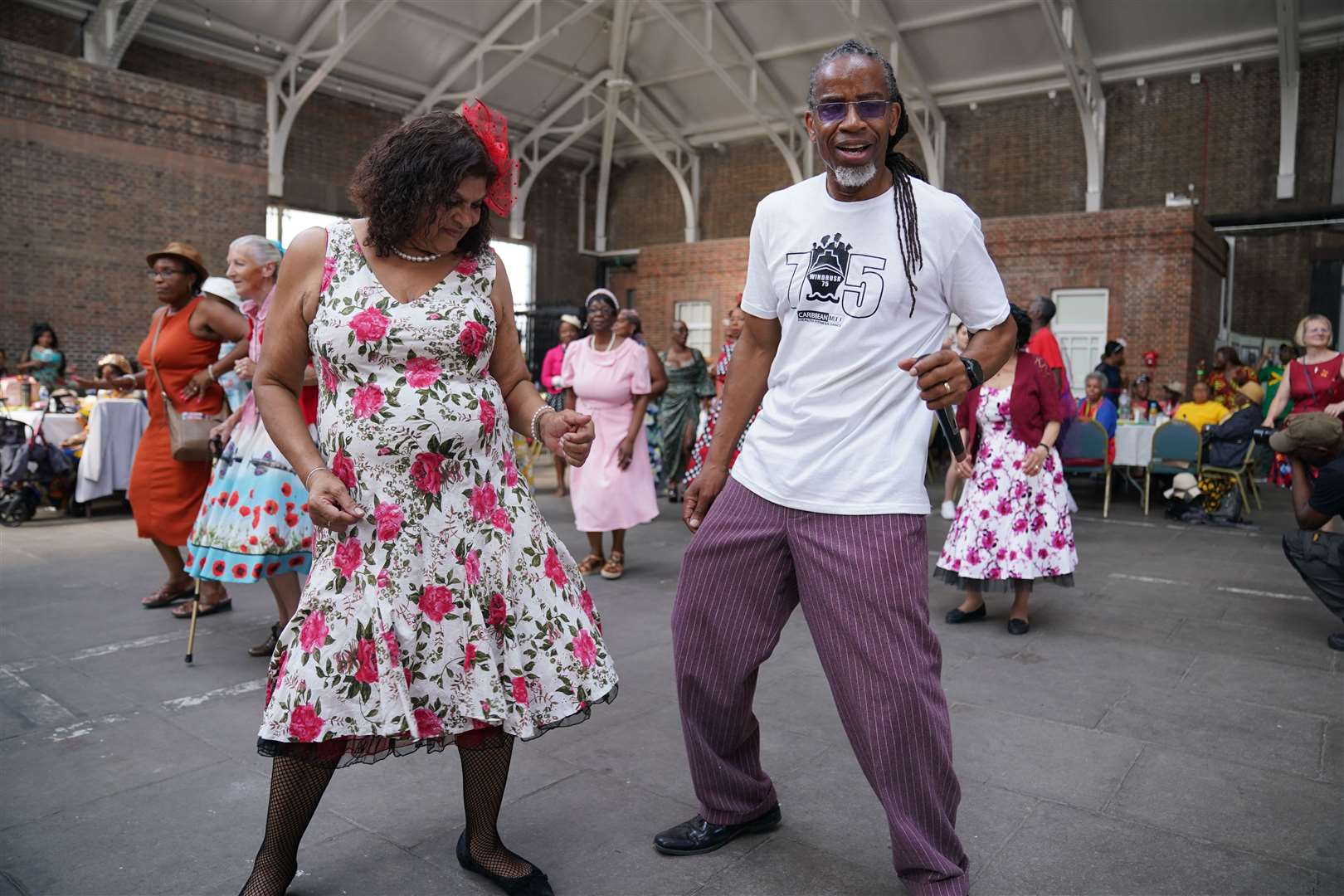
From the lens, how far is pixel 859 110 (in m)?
1.98

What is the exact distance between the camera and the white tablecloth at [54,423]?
7875 millimetres

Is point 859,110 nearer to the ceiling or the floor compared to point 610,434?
nearer to the ceiling

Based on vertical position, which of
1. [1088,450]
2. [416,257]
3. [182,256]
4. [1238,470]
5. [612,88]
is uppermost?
[612,88]

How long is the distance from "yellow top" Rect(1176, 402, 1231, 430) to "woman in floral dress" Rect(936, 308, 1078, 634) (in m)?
5.99

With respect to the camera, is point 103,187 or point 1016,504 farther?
point 103,187

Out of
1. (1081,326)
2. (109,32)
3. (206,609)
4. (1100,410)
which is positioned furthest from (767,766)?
(109,32)

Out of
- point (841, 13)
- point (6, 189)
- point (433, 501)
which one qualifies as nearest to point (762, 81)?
point (841, 13)

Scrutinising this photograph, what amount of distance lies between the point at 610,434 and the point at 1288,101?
Result: 56.9 ft

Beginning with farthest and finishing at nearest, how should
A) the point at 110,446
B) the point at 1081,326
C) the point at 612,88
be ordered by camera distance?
the point at 612,88 → the point at 1081,326 → the point at 110,446

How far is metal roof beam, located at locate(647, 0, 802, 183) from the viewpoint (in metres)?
17.6

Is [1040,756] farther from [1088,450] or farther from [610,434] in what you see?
[1088,450]

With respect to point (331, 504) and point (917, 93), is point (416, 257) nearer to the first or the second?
point (331, 504)

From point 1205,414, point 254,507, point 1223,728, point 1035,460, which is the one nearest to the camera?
point 1223,728

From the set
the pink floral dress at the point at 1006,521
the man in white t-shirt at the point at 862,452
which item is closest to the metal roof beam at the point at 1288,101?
the pink floral dress at the point at 1006,521
